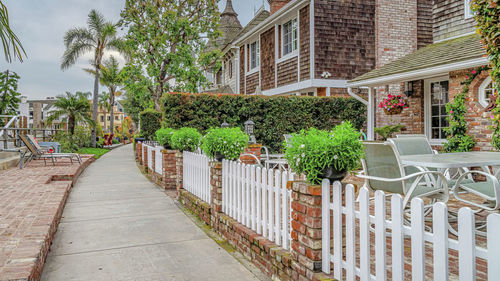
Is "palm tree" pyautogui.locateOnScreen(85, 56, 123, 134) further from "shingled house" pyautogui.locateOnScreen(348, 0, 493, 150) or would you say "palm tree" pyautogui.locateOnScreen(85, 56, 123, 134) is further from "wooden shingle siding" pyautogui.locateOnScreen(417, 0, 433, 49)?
"wooden shingle siding" pyautogui.locateOnScreen(417, 0, 433, 49)

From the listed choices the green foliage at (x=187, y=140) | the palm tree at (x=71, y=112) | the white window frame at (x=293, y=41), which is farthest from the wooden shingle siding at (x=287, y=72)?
the palm tree at (x=71, y=112)

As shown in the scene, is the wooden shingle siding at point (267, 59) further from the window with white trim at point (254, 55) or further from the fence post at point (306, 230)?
the fence post at point (306, 230)

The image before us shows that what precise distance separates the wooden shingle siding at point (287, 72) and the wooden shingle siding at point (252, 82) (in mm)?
2317

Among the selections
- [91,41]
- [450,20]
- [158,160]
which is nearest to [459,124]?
[450,20]

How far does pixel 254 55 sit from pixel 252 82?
123 centimetres

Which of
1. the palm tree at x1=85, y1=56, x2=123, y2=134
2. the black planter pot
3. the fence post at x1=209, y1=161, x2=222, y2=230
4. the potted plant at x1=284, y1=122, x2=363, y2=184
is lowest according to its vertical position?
the fence post at x1=209, y1=161, x2=222, y2=230

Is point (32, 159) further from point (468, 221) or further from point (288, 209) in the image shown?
point (468, 221)

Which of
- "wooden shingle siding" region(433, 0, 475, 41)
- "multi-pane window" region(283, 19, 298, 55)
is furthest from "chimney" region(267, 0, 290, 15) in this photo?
"wooden shingle siding" region(433, 0, 475, 41)

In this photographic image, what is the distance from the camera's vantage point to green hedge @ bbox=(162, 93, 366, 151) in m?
10.8

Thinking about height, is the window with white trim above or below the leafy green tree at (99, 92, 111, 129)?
below

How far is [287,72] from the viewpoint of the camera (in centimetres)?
1355

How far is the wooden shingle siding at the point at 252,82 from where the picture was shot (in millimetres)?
16312

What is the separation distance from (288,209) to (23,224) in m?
3.29

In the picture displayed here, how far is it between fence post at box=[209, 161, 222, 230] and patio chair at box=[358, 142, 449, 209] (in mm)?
1866
